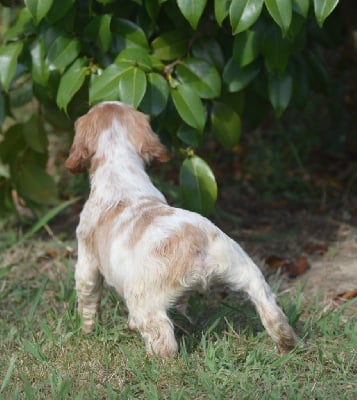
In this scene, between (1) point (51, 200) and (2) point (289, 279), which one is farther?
(1) point (51, 200)

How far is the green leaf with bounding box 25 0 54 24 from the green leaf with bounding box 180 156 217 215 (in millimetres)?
1188

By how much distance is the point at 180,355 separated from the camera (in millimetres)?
4008

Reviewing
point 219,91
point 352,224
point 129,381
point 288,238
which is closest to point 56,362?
point 129,381

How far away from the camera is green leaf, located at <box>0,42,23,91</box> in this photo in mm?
4684

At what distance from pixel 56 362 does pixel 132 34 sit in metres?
1.83

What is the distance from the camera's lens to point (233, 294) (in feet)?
16.5

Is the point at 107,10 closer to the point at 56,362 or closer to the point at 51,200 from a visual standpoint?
the point at 51,200

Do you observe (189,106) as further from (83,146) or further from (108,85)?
(83,146)

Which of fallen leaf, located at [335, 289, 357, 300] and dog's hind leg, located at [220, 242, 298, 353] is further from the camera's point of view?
fallen leaf, located at [335, 289, 357, 300]

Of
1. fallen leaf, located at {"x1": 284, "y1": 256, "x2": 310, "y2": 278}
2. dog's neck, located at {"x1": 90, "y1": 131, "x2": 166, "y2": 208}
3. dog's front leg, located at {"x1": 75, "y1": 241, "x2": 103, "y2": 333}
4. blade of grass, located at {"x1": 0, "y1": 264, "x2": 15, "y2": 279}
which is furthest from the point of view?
fallen leaf, located at {"x1": 284, "y1": 256, "x2": 310, "y2": 278}

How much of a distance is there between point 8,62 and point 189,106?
1010mm

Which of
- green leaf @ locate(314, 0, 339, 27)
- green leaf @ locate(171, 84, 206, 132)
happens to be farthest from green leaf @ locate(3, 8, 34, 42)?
green leaf @ locate(314, 0, 339, 27)

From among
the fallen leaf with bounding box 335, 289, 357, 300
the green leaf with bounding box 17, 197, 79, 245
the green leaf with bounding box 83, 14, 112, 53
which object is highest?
the green leaf with bounding box 83, 14, 112, 53

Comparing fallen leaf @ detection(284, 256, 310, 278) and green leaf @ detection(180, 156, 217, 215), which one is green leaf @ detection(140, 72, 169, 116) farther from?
fallen leaf @ detection(284, 256, 310, 278)
